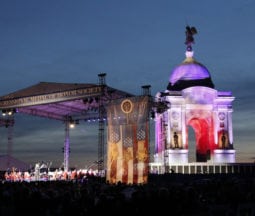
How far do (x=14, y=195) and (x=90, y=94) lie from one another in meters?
16.0

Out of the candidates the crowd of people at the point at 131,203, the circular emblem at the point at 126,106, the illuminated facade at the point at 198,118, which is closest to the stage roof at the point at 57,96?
the circular emblem at the point at 126,106

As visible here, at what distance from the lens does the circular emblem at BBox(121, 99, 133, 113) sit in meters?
30.1

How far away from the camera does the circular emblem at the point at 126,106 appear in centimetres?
3014

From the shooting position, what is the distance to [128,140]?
30281 mm

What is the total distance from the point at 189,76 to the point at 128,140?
70.0 ft

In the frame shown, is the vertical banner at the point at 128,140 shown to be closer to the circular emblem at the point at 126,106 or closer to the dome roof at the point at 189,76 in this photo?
the circular emblem at the point at 126,106

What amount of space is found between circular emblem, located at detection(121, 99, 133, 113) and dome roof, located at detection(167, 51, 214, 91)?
19.2 m

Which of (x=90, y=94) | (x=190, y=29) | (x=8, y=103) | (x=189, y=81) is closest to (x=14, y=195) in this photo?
(x=90, y=94)

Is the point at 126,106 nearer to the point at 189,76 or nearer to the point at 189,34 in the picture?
the point at 189,76

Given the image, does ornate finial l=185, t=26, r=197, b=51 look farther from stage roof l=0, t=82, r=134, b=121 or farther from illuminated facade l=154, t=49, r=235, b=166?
stage roof l=0, t=82, r=134, b=121

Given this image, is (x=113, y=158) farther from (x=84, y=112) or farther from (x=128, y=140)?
(x=84, y=112)

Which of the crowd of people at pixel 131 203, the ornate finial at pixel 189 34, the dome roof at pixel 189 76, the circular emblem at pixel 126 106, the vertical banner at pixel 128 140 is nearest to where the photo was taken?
the crowd of people at pixel 131 203

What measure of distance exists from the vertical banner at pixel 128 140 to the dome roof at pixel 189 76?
19047 mm

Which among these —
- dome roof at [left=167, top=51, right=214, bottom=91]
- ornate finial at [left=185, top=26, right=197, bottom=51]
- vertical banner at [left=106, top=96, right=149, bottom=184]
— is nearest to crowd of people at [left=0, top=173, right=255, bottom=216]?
vertical banner at [left=106, top=96, right=149, bottom=184]
